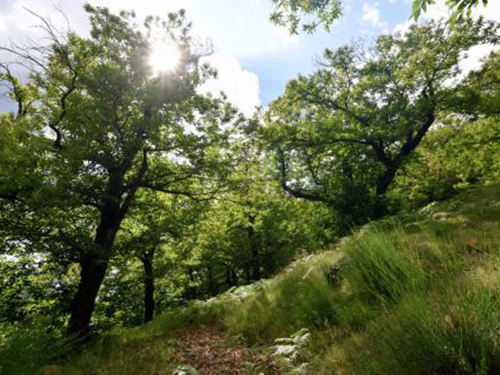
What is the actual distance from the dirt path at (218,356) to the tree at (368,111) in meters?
10.3

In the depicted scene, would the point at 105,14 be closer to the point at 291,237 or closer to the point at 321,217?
the point at 321,217

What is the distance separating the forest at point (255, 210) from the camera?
2.71 meters

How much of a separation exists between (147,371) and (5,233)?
5.07 metres

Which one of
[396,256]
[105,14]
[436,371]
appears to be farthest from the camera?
[105,14]

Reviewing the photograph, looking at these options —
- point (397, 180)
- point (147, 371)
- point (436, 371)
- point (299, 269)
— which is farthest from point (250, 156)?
point (397, 180)

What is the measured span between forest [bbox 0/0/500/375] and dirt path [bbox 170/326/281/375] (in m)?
0.04

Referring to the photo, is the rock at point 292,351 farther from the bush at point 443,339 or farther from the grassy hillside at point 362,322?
the bush at point 443,339

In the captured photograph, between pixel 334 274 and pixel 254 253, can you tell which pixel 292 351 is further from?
pixel 254 253

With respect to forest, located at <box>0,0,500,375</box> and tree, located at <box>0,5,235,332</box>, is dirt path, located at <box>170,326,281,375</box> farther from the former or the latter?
tree, located at <box>0,5,235,332</box>

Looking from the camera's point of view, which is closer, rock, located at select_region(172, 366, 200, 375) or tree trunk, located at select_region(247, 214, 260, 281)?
rock, located at select_region(172, 366, 200, 375)

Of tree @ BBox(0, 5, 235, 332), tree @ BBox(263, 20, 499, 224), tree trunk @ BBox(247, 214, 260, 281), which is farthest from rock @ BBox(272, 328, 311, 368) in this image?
tree trunk @ BBox(247, 214, 260, 281)

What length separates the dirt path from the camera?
3.34 meters

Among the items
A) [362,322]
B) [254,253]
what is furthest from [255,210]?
[254,253]

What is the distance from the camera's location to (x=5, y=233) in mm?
6109
